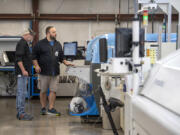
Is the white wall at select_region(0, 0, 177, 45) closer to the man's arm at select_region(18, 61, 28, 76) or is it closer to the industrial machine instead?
the man's arm at select_region(18, 61, 28, 76)

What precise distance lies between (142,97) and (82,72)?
2334mm

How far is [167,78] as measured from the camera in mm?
2062

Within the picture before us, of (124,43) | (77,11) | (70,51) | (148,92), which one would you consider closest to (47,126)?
(70,51)

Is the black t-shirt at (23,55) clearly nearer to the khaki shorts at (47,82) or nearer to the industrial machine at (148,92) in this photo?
the khaki shorts at (47,82)

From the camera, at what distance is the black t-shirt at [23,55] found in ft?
15.9

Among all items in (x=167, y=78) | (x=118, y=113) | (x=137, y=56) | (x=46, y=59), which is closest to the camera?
(x=167, y=78)

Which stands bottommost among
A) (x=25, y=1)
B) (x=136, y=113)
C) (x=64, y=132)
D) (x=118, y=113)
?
(x=64, y=132)

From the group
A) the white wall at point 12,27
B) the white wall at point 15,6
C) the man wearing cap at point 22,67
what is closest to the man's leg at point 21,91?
the man wearing cap at point 22,67

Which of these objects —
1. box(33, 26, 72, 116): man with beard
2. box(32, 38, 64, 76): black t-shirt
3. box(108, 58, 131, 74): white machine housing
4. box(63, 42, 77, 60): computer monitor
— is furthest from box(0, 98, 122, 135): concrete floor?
box(108, 58, 131, 74): white machine housing

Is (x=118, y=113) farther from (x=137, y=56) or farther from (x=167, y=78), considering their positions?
(x=167, y=78)

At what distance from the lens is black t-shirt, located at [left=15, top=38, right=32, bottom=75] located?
15.9ft

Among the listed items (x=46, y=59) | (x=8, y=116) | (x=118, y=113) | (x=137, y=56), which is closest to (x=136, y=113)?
(x=137, y=56)

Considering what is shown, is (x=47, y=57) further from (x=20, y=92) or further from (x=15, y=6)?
(x=15, y=6)

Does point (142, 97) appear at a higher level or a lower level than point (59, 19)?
lower
